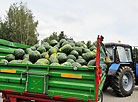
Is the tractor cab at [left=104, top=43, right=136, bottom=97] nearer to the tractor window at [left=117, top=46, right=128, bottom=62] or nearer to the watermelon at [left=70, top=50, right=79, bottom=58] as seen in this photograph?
the tractor window at [left=117, top=46, right=128, bottom=62]

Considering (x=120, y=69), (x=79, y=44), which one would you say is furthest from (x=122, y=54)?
(x=79, y=44)

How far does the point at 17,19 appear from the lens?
32.0 m

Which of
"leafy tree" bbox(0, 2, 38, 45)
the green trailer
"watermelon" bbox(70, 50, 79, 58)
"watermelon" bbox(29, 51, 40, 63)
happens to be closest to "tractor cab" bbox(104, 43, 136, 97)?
"watermelon" bbox(70, 50, 79, 58)

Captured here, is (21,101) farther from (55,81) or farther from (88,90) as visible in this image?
(88,90)

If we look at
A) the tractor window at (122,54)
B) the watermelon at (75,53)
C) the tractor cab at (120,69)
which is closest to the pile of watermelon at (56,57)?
the watermelon at (75,53)

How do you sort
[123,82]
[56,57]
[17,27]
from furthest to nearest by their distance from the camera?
[17,27]
[123,82]
[56,57]

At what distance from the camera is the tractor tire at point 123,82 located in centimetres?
612

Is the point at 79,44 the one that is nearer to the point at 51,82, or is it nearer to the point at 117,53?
the point at 51,82

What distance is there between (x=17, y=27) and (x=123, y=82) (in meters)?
29.8

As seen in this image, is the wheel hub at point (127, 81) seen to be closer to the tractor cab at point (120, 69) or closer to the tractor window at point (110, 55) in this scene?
the tractor cab at point (120, 69)

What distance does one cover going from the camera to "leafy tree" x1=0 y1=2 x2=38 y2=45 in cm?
3167

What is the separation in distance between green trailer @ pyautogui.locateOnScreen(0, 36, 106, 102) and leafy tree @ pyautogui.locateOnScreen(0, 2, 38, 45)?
96.2ft

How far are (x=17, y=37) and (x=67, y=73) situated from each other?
3111cm

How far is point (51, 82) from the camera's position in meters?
3.10
